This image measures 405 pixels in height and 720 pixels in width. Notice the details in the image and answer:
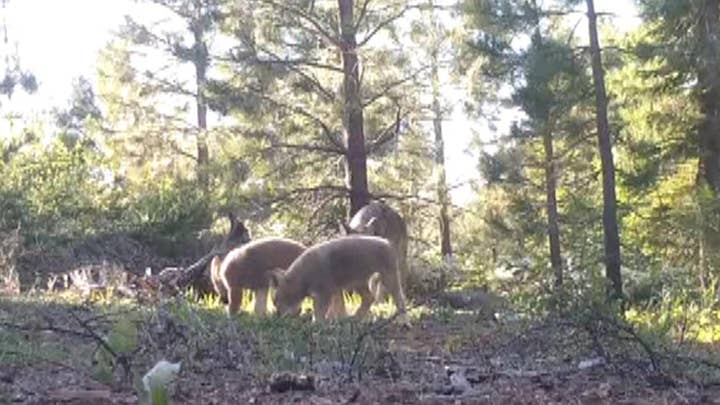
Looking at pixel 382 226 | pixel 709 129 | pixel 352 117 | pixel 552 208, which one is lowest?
pixel 552 208

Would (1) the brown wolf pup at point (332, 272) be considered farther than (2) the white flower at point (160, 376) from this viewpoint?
Yes

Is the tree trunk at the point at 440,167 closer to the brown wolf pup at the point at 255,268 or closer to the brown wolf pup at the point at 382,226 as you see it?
the brown wolf pup at the point at 382,226

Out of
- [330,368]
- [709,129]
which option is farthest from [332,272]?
[709,129]

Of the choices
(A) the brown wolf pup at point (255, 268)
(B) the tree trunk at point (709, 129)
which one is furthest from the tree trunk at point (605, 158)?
(A) the brown wolf pup at point (255, 268)

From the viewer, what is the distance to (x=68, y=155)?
26.0 metres

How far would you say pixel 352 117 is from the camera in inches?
897

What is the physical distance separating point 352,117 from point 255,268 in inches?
385

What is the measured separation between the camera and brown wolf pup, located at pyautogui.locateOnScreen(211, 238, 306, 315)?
43.2 feet

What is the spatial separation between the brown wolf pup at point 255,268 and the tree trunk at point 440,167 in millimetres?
10724

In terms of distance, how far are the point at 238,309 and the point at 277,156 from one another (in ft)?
36.4

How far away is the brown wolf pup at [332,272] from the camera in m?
12.2

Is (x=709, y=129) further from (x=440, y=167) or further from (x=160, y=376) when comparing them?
(x=160, y=376)

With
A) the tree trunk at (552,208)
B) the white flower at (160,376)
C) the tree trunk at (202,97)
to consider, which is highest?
the tree trunk at (202,97)

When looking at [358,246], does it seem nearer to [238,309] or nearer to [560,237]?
[238,309]
